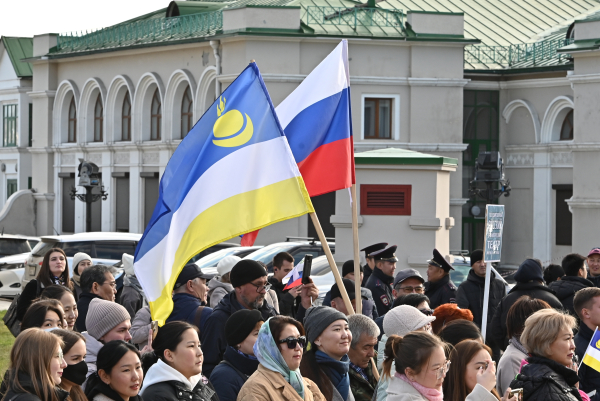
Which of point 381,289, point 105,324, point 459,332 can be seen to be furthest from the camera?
point 381,289

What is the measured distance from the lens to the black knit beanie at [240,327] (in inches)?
260

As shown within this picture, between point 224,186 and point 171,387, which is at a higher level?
point 224,186

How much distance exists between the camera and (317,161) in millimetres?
9414

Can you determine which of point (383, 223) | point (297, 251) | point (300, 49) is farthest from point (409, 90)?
point (383, 223)

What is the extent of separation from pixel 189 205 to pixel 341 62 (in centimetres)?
248

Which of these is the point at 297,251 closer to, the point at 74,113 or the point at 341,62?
the point at 341,62

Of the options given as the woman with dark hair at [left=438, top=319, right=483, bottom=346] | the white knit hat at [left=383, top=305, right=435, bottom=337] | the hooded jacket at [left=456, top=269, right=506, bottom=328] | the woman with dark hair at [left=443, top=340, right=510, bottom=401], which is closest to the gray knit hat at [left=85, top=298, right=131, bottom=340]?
the white knit hat at [left=383, top=305, right=435, bottom=337]

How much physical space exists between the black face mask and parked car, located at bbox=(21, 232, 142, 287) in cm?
1447

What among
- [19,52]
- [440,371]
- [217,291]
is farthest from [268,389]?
[19,52]

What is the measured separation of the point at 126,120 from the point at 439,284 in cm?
3067

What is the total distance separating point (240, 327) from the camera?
21.7 ft

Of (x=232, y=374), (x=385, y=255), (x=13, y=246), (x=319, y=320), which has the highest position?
(x=385, y=255)

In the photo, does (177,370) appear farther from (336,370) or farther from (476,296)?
(476,296)

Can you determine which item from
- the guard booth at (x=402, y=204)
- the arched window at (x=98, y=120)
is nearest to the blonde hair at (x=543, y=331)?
the guard booth at (x=402, y=204)
